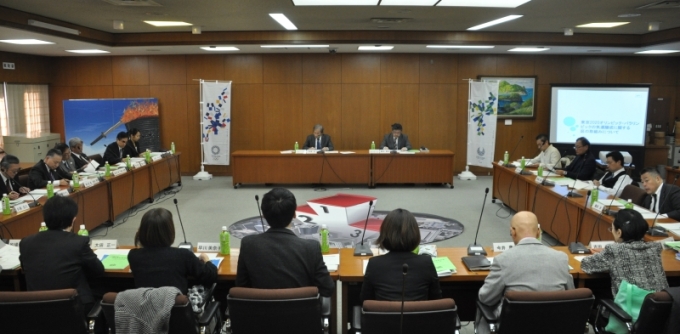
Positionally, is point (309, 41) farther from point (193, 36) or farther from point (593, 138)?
point (593, 138)

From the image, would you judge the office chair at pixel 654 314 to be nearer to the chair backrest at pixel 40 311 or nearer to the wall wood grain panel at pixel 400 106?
the chair backrest at pixel 40 311

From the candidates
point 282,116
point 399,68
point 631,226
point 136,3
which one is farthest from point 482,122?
point 631,226

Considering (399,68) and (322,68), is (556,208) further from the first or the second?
(322,68)

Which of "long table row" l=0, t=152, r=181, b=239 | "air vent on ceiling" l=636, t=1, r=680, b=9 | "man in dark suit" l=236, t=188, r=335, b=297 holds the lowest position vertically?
"long table row" l=0, t=152, r=181, b=239

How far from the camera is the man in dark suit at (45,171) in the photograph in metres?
5.97

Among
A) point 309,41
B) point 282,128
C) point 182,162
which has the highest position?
point 309,41

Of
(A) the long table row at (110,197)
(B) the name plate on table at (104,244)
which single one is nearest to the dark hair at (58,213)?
(B) the name plate on table at (104,244)

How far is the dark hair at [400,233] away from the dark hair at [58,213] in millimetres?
1742

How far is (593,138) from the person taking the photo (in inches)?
397

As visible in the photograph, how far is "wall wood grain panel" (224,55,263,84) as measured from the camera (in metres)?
10.3

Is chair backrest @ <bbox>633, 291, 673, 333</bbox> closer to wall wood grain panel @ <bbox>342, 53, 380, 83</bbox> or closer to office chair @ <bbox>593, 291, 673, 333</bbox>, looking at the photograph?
office chair @ <bbox>593, 291, 673, 333</bbox>

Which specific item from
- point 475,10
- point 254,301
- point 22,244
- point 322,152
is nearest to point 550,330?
point 254,301

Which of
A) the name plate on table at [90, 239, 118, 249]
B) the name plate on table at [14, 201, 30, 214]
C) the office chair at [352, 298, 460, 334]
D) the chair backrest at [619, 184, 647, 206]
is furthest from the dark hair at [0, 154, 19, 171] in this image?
the chair backrest at [619, 184, 647, 206]

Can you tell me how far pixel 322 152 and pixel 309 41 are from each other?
79.3 inches
